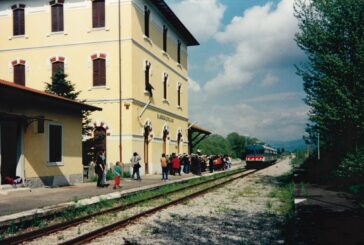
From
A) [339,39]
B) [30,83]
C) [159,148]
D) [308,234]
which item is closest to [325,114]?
[339,39]

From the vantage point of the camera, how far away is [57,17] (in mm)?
26531

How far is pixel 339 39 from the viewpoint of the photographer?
17.2 m

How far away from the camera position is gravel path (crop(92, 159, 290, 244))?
797cm

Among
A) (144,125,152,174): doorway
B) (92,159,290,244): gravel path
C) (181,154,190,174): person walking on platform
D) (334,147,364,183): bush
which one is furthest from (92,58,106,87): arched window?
(334,147,364,183): bush

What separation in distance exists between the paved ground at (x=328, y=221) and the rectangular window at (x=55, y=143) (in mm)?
10701

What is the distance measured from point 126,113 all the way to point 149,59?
17.1 feet

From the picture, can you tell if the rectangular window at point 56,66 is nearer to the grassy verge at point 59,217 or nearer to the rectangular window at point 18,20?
the rectangular window at point 18,20

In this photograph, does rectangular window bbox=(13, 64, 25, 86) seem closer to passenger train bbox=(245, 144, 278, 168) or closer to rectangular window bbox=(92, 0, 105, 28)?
rectangular window bbox=(92, 0, 105, 28)

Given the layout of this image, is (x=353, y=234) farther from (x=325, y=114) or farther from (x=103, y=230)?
(x=325, y=114)

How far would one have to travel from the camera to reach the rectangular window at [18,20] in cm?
2708

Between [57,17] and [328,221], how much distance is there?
2306 centimetres

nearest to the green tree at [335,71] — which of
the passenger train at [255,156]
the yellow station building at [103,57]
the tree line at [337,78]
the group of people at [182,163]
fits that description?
the tree line at [337,78]

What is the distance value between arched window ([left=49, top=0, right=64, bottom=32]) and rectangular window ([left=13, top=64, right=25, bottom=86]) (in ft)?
11.5

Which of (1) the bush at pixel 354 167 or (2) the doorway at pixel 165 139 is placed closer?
(1) the bush at pixel 354 167
